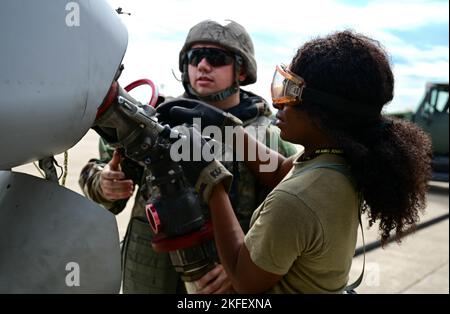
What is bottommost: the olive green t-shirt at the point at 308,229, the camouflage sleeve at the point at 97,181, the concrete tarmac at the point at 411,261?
the concrete tarmac at the point at 411,261

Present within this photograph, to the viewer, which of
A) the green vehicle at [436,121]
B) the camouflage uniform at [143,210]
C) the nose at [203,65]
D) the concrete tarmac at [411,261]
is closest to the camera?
the camouflage uniform at [143,210]

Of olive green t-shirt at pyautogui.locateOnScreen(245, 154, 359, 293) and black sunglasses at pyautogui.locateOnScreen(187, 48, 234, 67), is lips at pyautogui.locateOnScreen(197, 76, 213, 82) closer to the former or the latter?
black sunglasses at pyautogui.locateOnScreen(187, 48, 234, 67)

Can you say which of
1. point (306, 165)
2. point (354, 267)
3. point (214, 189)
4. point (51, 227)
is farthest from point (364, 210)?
point (354, 267)

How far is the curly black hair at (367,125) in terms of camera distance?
1.33m

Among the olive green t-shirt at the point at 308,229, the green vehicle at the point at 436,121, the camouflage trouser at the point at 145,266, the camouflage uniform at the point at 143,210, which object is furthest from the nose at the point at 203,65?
the green vehicle at the point at 436,121

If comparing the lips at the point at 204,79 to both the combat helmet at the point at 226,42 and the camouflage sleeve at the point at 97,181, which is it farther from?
the camouflage sleeve at the point at 97,181

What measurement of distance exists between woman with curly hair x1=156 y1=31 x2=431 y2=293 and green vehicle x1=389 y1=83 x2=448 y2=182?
906 cm

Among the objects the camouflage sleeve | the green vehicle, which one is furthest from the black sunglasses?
the green vehicle

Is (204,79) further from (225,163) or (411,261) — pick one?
(411,261)

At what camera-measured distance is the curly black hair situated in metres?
1.33

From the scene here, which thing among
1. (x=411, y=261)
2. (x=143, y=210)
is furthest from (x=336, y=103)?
(x=411, y=261)

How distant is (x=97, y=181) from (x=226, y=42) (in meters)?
0.76

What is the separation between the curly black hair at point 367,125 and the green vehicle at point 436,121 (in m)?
9.03
